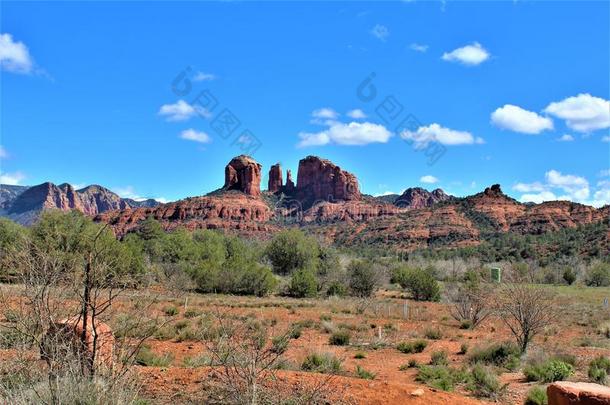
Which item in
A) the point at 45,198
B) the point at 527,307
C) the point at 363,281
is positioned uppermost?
the point at 45,198

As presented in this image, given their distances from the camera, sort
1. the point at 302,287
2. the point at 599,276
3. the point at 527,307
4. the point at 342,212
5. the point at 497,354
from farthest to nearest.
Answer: the point at 342,212, the point at 599,276, the point at 302,287, the point at 527,307, the point at 497,354

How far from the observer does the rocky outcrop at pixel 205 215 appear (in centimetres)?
10988

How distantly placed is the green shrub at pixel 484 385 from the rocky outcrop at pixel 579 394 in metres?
4.62

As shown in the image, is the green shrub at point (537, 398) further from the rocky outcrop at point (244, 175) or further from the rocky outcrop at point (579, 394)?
the rocky outcrop at point (244, 175)

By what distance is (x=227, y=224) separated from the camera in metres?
112

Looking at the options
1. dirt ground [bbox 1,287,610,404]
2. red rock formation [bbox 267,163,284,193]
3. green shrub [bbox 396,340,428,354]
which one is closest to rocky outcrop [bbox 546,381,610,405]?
dirt ground [bbox 1,287,610,404]

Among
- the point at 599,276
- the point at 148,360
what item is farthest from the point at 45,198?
the point at 148,360

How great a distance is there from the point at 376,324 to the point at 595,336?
31.1ft

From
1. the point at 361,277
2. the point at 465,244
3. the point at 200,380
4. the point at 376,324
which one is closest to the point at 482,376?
the point at 200,380

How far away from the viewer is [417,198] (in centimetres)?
16812

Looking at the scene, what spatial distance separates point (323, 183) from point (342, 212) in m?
26.0

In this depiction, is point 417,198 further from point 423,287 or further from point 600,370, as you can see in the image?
point 600,370

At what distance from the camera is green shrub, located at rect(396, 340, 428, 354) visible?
18031mm

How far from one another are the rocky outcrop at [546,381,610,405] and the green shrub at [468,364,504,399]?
462 centimetres
